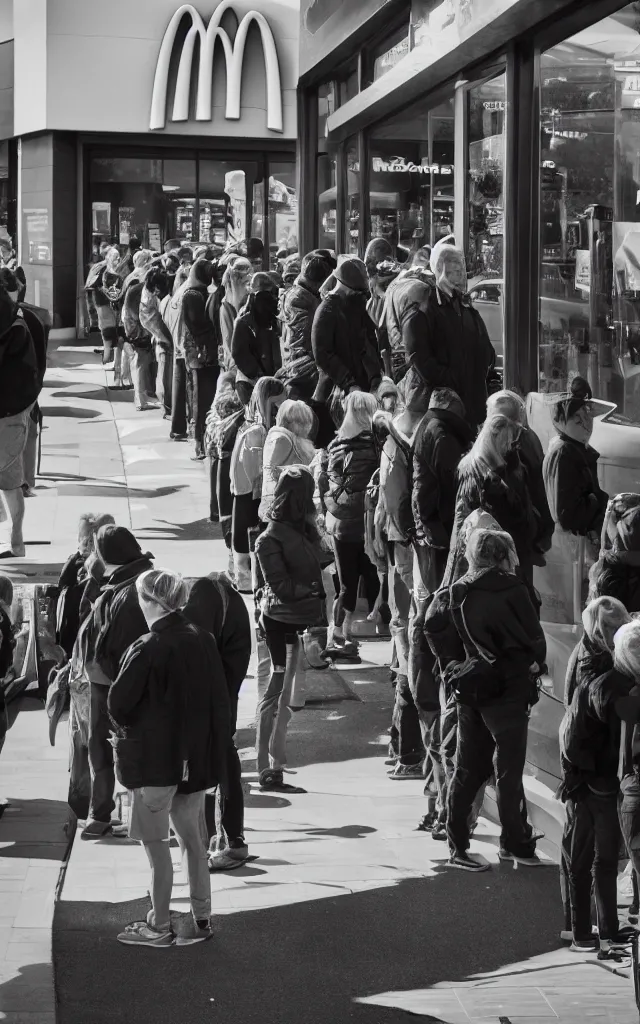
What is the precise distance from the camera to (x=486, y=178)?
11.3 metres

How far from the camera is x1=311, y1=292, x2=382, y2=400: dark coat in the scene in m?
11.9

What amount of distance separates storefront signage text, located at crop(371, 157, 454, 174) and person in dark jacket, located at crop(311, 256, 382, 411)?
1348mm

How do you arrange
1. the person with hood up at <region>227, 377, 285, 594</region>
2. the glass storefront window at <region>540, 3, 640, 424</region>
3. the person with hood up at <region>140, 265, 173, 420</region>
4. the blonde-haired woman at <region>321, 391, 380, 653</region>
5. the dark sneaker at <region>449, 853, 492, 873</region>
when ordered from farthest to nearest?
the person with hood up at <region>140, 265, 173, 420</region> < the person with hood up at <region>227, 377, 285, 594</region> < the blonde-haired woman at <region>321, 391, 380, 653</region> < the glass storefront window at <region>540, 3, 640, 424</region> < the dark sneaker at <region>449, 853, 492, 873</region>

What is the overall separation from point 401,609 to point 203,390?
798 cm

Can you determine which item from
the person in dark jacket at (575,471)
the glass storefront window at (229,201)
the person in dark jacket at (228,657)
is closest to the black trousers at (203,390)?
the person in dark jacket at (575,471)

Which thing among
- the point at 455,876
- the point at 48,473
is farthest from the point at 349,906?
the point at 48,473

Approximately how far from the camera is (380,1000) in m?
6.36

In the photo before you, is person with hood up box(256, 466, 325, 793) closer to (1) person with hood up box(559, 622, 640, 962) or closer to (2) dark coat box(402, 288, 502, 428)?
(2) dark coat box(402, 288, 502, 428)

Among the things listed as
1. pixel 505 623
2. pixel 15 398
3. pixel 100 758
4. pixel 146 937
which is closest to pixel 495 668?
pixel 505 623

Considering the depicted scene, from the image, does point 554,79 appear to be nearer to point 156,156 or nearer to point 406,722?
point 406,722

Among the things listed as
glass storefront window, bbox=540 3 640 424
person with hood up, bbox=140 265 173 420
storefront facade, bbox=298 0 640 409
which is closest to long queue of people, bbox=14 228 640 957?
glass storefront window, bbox=540 3 640 424

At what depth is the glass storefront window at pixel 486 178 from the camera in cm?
1093

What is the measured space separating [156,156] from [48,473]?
1327 cm

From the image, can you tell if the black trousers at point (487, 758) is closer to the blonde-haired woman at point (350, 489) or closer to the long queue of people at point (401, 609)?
the long queue of people at point (401, 609)
